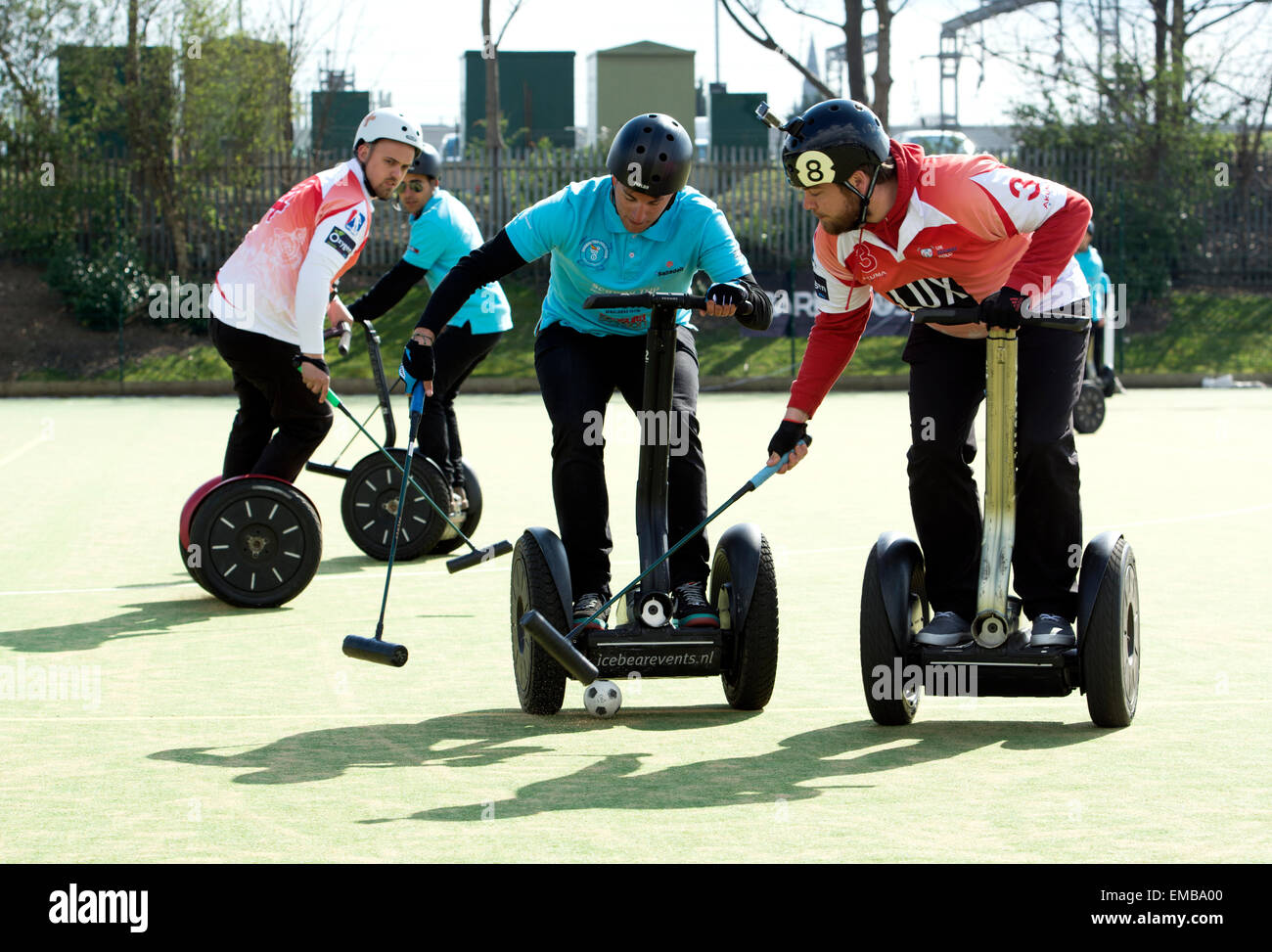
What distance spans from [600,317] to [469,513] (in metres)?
4.03

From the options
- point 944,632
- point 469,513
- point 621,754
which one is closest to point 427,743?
point 621,754

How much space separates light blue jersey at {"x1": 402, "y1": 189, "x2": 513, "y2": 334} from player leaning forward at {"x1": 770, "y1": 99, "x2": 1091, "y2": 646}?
165 inches

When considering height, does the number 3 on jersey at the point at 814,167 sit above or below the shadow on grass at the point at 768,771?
above

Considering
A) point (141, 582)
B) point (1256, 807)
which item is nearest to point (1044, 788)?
point (1256, 807)

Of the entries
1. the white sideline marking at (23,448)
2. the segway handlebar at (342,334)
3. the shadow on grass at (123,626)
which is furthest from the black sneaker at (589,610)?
the white sideline marking at (23,448)

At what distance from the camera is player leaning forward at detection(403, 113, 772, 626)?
5.87 meters

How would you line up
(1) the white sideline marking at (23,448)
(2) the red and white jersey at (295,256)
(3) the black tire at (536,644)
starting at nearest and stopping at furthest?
(3) the black tire at (536,644)
(2) the red and white jersey at (295,256)
(1) the white sideline marking at (23,448)

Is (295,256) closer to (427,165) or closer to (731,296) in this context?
(427,165)

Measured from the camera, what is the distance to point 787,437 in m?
5.59

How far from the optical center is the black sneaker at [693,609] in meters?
5.66

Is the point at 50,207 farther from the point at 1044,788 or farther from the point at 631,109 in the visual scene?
the point at 1044,788

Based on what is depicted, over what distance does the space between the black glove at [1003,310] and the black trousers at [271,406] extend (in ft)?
12.4

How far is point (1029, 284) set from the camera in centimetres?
516

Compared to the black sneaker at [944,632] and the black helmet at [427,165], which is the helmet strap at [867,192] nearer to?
the black sneaker at [944,632]
